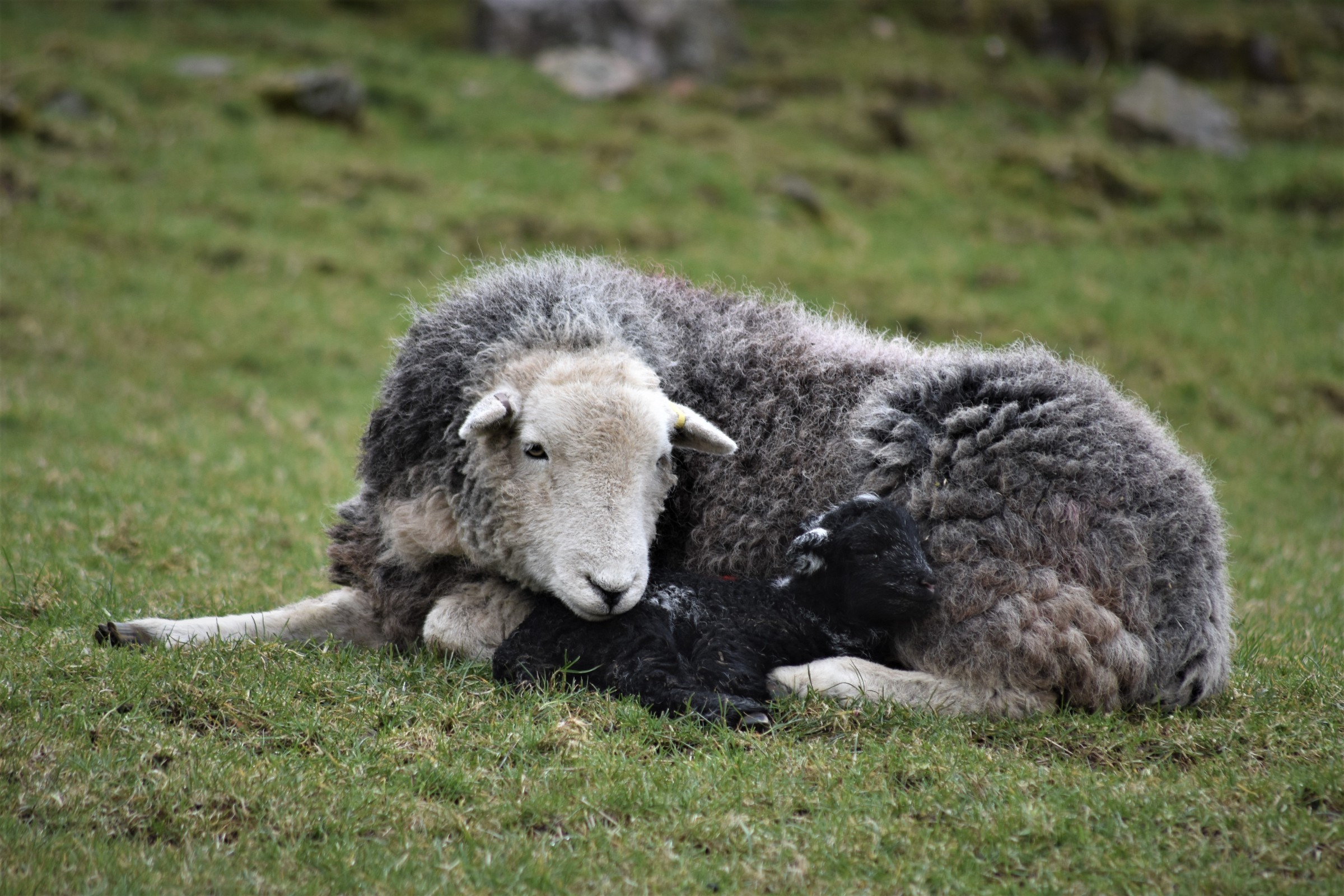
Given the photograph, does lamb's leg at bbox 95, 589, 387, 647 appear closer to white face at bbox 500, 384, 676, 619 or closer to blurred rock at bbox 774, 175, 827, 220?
white face at bbox 500, 384, 676, 619

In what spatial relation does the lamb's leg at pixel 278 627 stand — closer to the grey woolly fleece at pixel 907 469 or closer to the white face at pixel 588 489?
the grey woolly fleece at pixel 907 469

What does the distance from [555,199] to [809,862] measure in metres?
12.8

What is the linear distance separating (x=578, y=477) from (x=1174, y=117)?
1760 cm

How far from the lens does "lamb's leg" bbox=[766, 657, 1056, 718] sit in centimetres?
473

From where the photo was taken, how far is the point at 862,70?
21.4 m

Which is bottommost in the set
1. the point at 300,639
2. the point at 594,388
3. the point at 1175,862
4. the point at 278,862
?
the point at 300,639

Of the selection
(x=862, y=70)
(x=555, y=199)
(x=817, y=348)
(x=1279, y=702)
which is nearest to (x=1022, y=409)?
(x=817, y=348)

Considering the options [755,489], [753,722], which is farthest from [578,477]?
[753,722]

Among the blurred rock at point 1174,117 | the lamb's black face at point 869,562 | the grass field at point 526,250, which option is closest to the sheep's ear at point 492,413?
the grass field at point 526,250

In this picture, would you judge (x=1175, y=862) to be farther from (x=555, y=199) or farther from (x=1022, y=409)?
(x=555, y=199)

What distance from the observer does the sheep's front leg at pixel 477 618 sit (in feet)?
16.6

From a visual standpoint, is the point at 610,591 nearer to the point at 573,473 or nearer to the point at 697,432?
the point at 573,473

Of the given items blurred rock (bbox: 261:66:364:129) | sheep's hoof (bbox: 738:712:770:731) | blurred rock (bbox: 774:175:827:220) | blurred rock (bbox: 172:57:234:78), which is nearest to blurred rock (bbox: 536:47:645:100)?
blurred rock (bbox: 261:66:364:129)

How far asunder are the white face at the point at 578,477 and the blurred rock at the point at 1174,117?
16531 millimetres
